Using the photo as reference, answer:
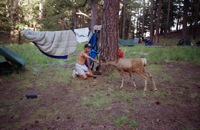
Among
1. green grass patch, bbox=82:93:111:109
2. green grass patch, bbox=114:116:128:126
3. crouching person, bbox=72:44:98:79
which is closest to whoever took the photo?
green grass patch, bbox=114:116:128:126

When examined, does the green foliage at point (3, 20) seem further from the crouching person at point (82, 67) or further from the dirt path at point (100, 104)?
the crouching person at point (82, 67)

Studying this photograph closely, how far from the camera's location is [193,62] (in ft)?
29.8

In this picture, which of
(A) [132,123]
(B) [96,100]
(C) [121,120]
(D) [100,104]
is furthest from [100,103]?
(A) [132,123]

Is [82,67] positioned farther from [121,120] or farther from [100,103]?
[121,120]

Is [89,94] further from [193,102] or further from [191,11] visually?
[191,11]

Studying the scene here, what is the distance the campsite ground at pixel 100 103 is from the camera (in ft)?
11.5

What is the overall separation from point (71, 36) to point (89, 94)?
3969 millimetres

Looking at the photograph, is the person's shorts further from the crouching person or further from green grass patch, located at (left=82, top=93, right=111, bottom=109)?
green grass patch, located at (left=82, top=93, right=111, bottom=109)

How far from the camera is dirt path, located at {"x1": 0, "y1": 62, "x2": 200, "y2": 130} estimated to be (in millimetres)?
3512

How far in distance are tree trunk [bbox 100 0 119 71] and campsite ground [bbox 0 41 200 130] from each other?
0.72 metres

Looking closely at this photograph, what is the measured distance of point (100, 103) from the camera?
171 inches

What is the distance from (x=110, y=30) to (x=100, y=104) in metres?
3.26

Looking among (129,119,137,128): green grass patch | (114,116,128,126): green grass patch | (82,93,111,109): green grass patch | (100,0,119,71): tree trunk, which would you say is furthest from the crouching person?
(129,119,137,128): green grass patch

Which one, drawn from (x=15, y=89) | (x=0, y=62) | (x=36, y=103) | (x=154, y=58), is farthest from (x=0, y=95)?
(x=154, y=58)
